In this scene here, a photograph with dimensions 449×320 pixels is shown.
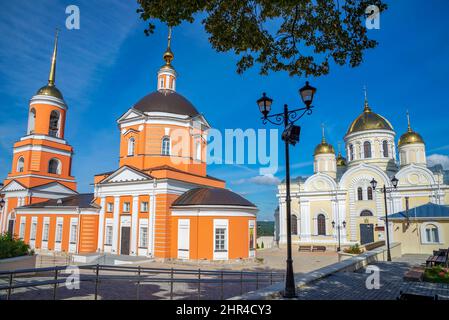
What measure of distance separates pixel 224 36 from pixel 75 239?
81.0ft

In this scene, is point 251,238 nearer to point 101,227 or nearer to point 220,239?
point 220,239

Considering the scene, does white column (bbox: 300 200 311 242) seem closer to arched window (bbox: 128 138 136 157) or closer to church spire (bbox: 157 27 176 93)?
church spire (bbox: 157 27 176 93)

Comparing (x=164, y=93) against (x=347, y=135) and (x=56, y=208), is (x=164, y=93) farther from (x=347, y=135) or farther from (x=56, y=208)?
(x=347, y=135)

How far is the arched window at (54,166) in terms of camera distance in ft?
117

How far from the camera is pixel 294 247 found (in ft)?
130

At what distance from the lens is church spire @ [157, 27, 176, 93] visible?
3100 cm

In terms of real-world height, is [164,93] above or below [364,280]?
above

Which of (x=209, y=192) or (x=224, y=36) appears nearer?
(x=224, y=36)

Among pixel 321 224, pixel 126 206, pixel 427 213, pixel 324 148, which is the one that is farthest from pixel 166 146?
pixel 324 148

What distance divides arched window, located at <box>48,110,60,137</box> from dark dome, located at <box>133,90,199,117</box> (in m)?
11.9

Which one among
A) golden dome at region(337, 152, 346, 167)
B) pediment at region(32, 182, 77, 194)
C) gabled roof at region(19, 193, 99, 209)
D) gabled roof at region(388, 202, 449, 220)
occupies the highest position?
golden dome at region(337, 152, 346, 167)

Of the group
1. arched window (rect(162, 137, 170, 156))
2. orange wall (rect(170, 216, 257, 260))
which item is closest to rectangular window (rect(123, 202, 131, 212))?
orange wall (rect(170, 216, 257, 260))

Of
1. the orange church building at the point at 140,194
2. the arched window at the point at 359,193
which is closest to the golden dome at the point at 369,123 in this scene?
the arched window at the point at 359,193
